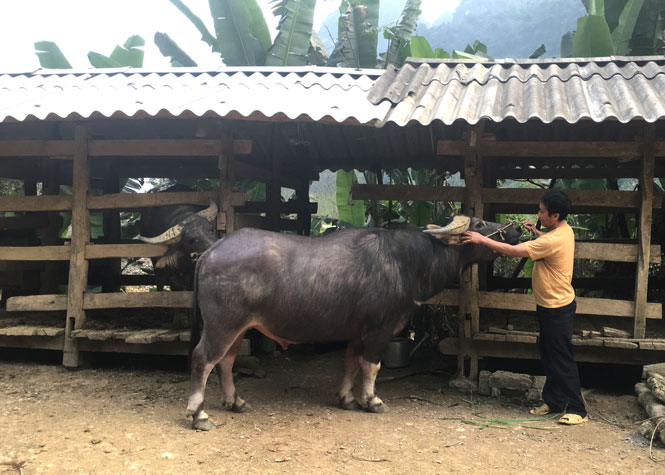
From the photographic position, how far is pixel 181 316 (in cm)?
559

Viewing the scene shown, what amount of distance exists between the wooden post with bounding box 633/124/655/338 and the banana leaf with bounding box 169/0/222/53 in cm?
677

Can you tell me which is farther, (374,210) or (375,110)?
(374,210)

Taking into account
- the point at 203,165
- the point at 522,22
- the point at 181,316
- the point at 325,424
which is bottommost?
the point at 325,424

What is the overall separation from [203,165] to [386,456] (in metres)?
4.85

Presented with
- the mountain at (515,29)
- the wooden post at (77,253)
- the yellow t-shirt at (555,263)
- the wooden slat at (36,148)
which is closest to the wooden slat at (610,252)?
the yellow t-shirt at (555,263)

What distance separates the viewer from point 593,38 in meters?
7.50

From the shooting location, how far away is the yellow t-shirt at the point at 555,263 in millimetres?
4285

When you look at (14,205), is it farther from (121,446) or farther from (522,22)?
(522,22)

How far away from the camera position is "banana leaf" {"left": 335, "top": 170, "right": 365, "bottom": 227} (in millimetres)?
8109

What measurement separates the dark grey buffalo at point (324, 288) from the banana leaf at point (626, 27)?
5.21 metres

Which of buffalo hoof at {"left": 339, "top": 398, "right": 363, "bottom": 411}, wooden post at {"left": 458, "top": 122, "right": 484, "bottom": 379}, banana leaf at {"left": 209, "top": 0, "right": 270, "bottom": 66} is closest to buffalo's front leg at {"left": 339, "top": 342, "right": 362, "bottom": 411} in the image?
buffalo hoof at {"left": 339, "top": 398, "right": 363, "bottom": 411}

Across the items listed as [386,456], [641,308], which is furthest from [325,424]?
[641,308]

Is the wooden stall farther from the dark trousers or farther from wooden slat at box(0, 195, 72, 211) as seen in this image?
the dark trousers

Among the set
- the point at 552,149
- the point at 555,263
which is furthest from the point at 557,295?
the point at 552,149
